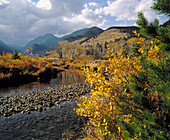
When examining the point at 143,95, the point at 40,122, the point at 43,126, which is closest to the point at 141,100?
the point at 143,95

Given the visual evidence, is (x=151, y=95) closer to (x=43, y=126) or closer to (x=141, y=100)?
(x=141, y=100)

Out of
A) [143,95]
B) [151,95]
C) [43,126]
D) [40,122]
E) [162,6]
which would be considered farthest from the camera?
[40,122]

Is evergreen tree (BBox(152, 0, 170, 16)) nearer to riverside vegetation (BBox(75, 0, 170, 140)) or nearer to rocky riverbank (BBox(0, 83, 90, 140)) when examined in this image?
riverside vegetation (BBox(75, 0, 170, 140))

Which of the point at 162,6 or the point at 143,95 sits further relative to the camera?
the point at 162,6

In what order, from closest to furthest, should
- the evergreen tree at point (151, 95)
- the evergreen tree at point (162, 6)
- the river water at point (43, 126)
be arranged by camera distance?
the evergreen tree at point (151, 95) < the evergreen tree at point (162, 6) < the river water at point (43, 126)

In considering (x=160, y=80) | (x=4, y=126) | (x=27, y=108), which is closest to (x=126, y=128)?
(x=160, y=80)

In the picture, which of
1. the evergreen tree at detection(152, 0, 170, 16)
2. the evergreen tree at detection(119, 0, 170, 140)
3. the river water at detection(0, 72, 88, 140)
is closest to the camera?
the evergreen tree at detection(119, 0, 170, 140)

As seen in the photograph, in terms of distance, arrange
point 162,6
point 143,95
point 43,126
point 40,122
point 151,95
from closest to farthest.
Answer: point 143,95, point 151,95, point 162,6, point 43,126, point 40,122

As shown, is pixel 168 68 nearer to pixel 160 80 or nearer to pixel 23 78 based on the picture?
pixel 160 80

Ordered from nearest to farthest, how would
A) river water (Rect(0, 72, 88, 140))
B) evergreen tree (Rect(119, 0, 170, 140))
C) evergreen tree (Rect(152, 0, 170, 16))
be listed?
evergreen tree (Rect(119, 0, 170, 140)) < evergreen tree (Rect(152, 0, 170, 16)) < river water (Rect(0, 72, 88, 140))

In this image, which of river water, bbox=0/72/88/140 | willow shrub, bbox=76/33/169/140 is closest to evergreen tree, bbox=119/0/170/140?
willow shrub, bbox=76/33/169/140

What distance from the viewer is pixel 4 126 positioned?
10492 mm

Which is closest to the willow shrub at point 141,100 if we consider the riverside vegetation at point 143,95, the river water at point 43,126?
the riverside vegetation at point 143,95

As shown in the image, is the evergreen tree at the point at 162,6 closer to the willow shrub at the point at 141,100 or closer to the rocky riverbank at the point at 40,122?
the willow shrub at the point at 141,100
